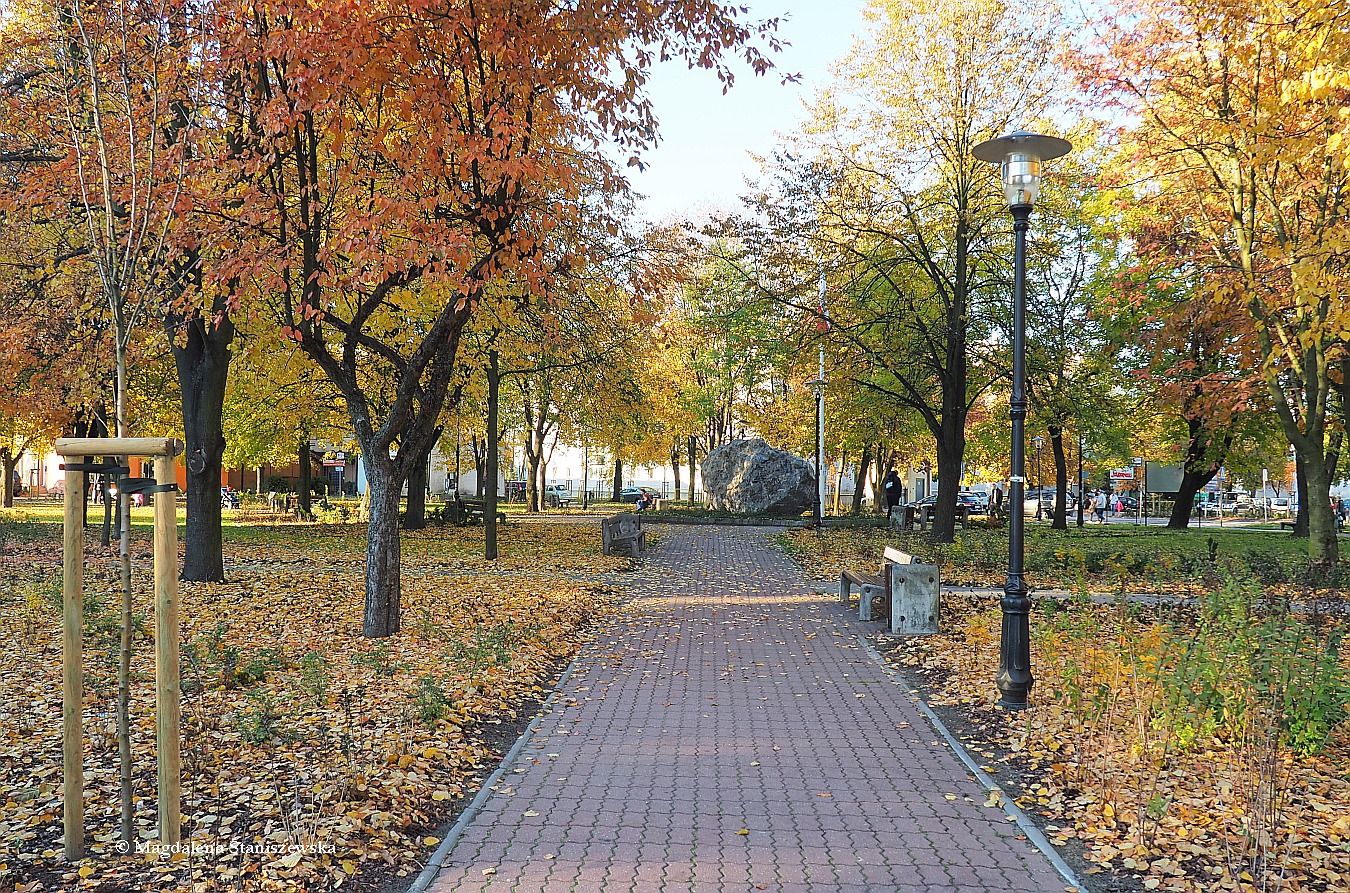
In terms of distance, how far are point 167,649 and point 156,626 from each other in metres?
0.14

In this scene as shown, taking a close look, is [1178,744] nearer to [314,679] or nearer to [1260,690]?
[1260,690]

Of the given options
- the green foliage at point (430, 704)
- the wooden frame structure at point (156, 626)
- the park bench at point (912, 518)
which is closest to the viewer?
the wooden frame structure at point (156, 626)

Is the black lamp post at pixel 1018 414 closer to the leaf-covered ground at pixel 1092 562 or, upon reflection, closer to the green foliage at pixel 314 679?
the leaf-covered ground at pixel 1092 562

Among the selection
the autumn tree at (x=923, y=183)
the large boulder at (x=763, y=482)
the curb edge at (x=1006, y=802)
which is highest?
the autumn tree at (x=923, y=183)

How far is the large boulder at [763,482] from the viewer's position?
1380 inches

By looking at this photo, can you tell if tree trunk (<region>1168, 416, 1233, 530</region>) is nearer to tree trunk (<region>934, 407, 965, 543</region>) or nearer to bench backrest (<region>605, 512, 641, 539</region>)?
tree trunk (<region>934, 407, 965, 543</region>)

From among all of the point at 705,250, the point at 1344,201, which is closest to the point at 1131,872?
the point at 1344,201

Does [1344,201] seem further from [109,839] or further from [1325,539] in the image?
[109,839]

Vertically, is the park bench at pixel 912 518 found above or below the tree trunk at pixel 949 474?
below

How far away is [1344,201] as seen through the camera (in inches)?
515

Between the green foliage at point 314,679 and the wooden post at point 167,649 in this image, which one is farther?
the green foliage at point 314,679

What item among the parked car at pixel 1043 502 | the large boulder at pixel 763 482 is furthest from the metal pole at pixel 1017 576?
the parked car at pixel 1043 502

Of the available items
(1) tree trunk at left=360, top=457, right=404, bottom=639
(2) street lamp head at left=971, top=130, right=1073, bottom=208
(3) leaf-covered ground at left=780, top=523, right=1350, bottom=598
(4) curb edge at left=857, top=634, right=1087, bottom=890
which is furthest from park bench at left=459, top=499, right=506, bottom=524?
(2) street lamp head at left=971, top=130, right=1073, bottom=208

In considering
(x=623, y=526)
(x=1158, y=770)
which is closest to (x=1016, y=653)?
(x=1158, y=770)
